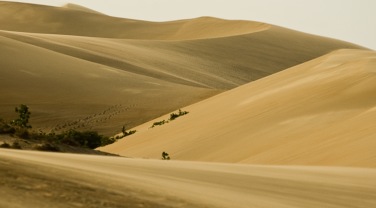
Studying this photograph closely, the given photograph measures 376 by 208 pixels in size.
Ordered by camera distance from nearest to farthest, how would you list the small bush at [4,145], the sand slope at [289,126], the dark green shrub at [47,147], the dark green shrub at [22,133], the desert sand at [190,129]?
the desert sand at [190,129] → the small bush at [4,145] → the dark green shrub at [47,147] → the dark green shrub at [22,133] → the sand slope at [289,126]

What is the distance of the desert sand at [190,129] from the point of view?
7.04 meters

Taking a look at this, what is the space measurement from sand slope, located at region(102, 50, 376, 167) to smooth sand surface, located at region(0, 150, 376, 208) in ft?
13.6

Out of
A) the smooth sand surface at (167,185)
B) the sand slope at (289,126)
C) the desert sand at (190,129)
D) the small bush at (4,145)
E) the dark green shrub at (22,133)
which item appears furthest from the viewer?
the sand slope at (289,126)

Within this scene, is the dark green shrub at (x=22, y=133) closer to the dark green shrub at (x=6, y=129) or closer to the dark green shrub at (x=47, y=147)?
the dark green shrub at (x=6, y=129)

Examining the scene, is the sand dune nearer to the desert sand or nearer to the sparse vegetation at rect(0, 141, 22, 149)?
the desert sand

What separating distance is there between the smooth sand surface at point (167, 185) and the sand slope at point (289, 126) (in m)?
4.14

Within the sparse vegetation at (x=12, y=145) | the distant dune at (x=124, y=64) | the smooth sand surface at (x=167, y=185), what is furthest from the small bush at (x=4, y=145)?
the distant dune at (x=124, y=64)

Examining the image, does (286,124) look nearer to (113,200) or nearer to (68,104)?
(113,200)

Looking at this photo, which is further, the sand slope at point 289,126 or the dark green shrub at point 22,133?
the sand slope at point 289,126

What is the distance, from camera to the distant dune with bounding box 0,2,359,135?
42.3 metres

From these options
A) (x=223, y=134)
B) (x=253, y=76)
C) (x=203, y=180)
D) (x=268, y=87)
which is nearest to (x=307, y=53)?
(x=253, y=76)

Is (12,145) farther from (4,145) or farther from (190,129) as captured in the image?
(190,129)

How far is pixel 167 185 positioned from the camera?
25.2 feet

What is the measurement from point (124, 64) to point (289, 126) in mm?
43730
